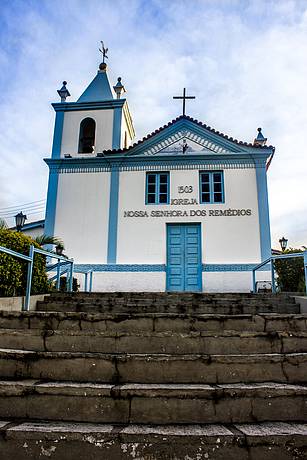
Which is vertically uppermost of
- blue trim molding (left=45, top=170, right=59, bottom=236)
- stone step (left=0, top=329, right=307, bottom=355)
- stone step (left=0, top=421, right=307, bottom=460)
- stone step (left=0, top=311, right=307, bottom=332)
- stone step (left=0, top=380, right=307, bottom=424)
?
blue trim molding (left=45, top=170, right=59, bottom=236)

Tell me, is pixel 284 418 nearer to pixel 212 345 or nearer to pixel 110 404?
pixel 212 345

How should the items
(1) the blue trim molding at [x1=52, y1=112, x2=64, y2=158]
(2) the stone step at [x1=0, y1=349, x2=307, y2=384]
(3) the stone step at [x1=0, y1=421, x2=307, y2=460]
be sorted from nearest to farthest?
(3) the stone step at [x1=0, y1=421, x2=307, y2=460], (2) the stone step at [x1=0, y1=349, x2=307, y2=384], (1) the blue trim molding at [x1=52, y1=112, x2=64, y2=158]

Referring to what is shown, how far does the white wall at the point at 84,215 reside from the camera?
458 inches

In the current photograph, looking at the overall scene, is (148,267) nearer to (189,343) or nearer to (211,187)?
(211,187)

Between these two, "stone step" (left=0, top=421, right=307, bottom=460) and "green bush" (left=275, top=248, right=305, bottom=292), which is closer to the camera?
"stone step" (left=0, top=421, right=307, bottom=460)

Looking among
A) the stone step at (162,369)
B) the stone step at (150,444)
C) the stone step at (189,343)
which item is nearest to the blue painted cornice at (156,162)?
the stone step at (189,343)

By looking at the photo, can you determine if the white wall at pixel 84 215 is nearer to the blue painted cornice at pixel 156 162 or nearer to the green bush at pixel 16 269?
the blue painted cornice at pixel 156 162

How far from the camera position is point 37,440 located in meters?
2.18

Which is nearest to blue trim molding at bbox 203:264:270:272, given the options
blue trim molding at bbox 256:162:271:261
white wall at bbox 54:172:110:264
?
blue trim molding at bbox 256:162:271:261

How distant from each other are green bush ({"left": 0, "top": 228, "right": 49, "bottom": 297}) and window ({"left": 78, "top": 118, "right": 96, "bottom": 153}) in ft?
28.5

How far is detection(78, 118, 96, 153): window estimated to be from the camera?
44.6 ft

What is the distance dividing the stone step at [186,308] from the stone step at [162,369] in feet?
6.29

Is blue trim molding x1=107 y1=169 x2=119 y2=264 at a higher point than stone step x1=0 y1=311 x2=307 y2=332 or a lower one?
higher

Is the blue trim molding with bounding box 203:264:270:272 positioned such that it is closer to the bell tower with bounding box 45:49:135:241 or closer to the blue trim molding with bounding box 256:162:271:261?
the blue trim molding with bounding box 256:162:271:261
